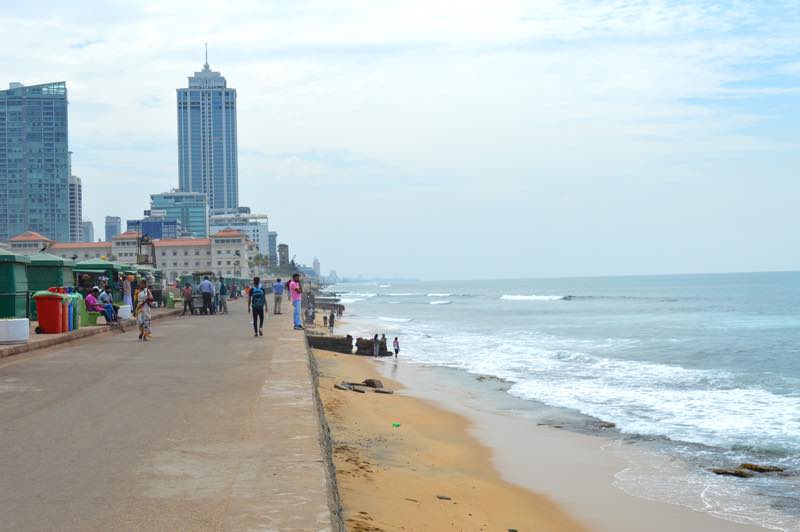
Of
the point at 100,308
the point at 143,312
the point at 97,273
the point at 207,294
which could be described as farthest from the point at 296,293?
the point at 97,273

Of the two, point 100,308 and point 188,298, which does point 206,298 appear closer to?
point 188,298

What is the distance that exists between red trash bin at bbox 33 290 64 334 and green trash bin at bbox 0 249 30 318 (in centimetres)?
91

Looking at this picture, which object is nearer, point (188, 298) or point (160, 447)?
point (160, 447)

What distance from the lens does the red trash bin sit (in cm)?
1770

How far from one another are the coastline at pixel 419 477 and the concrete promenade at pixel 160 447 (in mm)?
1179

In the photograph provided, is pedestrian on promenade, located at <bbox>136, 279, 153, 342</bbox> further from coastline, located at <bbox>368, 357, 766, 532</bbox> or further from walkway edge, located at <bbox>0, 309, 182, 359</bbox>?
coastline, located at <bbox>368, 357, 766, 532</bbox>

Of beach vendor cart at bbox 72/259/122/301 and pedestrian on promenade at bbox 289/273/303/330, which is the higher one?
beach vendor cart at bbox 72/259/122/301


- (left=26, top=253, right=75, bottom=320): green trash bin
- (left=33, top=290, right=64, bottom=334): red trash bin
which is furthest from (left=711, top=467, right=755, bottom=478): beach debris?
(left=26, top=253, right=75, bottom=320): green trash bin

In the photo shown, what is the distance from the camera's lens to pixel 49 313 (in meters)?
17.8

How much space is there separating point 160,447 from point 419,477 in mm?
5000

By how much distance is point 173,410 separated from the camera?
8656 mm

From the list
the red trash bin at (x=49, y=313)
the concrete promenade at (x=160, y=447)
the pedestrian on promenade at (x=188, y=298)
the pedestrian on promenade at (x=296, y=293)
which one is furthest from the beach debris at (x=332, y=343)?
the concrete promenade at (x=160, y=447)

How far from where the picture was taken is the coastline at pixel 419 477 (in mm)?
8664

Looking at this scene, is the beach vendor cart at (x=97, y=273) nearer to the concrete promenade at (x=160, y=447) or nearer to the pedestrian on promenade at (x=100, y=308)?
the pedestrian on promenade at (x=100, y=308)
